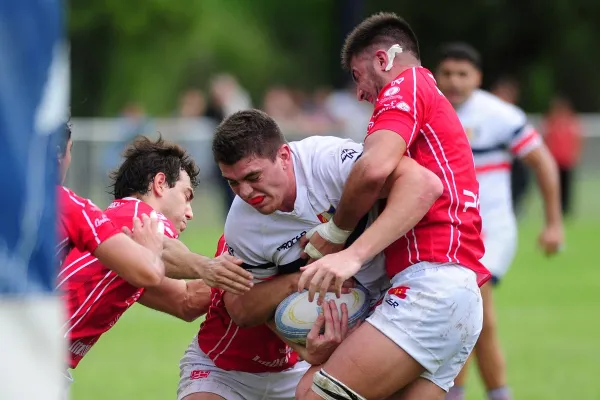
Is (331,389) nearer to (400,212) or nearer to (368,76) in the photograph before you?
(400,212)

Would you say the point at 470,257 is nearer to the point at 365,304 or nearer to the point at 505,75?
the point at 365,304

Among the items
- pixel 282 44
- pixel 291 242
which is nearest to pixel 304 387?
pixel 291 242

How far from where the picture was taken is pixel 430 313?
4.46 m

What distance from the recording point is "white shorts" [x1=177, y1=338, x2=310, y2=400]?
551 centimetres

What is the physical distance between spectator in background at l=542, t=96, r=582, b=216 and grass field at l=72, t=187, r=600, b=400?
7.14m

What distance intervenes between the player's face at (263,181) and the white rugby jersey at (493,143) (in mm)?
3822

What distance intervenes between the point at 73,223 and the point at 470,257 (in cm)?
155

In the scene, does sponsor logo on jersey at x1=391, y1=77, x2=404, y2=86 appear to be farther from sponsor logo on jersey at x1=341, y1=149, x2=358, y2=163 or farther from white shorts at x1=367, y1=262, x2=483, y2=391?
white shorts at x1=367, y1=262, x2=483, y2=391

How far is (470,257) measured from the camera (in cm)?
462

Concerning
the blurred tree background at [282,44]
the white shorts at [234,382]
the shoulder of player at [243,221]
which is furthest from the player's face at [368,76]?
the blurred tree background at [282,44]

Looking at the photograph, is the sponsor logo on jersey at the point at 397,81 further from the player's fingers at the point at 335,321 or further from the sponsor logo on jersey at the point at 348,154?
the player's fingers at the point at 335,321

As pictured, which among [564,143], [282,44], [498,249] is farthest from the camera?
[282,44]

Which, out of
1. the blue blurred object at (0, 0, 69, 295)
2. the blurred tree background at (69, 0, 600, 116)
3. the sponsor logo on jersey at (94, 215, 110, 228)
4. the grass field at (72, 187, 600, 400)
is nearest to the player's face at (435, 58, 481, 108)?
the grass field at (72, 187, 600, 400)

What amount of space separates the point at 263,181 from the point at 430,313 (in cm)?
83
